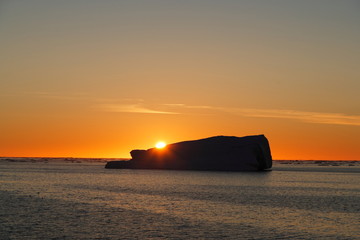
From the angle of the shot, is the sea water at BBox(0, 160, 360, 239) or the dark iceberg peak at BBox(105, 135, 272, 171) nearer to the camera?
the sea water at BBox(0, 160, 360, 239)

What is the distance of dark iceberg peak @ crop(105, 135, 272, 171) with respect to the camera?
98181 mm

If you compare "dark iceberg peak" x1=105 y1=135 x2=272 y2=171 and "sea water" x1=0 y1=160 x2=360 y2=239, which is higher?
"dark iceberg peak" x1=105 y1=135 x2=272 y2=171

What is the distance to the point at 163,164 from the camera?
358ft

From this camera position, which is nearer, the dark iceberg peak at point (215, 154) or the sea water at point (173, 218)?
the sea water at point (173, 218)

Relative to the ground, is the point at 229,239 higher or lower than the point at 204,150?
lower

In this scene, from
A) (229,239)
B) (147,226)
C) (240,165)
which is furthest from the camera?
(240,165)

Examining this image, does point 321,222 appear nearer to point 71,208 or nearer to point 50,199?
point 71,208

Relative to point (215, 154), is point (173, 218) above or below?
below

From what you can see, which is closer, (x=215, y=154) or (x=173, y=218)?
(x=173, y=218)

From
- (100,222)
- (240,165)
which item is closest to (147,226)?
(100,222)

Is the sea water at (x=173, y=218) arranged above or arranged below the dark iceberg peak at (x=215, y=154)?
below

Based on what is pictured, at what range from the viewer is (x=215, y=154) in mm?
101188

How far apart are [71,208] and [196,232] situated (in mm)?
13936

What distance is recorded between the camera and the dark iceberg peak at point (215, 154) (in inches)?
3865
